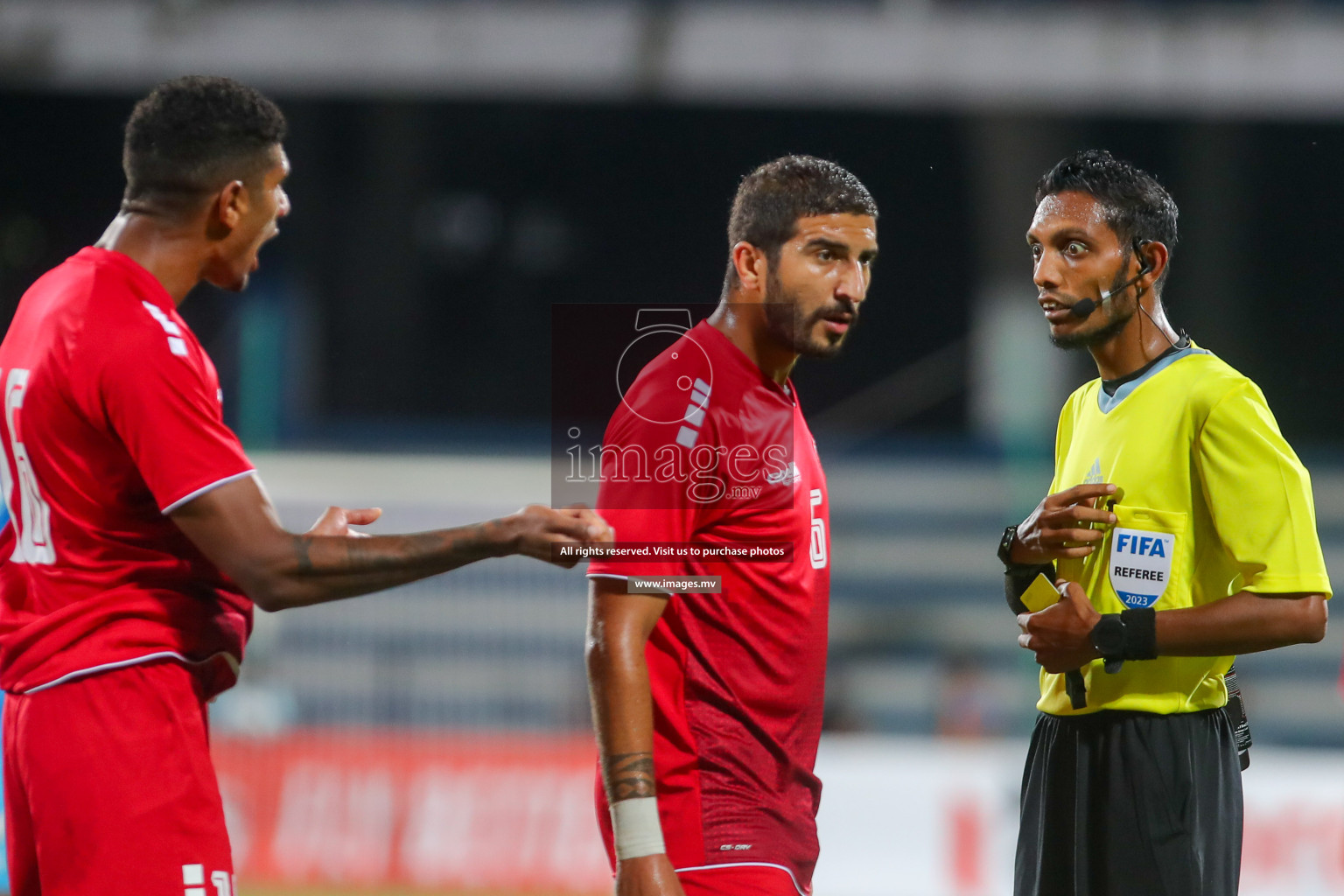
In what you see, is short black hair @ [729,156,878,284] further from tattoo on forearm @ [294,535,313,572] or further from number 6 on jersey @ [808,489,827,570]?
tattoo on forearm @ [294,535,313,572]

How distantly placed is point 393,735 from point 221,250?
6.55m

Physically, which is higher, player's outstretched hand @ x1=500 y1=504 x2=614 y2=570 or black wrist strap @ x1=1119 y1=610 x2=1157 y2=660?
player's outstretched hand @ x1=500 y1=504 x2=614 y2=570

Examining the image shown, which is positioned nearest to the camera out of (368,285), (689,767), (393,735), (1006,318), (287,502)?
(689,767)

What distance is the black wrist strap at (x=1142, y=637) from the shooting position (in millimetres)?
2768

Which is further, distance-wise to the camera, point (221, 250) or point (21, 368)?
point (221, 250)

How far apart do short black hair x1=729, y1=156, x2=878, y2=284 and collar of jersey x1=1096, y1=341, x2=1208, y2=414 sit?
0.68 metres

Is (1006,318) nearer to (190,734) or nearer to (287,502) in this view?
(287,502)

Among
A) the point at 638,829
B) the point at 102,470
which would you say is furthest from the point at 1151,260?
the point at 102,470

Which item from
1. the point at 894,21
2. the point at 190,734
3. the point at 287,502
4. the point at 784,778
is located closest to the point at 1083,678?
the point at 784,778

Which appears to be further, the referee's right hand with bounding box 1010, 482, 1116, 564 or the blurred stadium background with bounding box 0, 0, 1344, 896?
the blurred stadium background with bounding box 0, 0, 1344, 896

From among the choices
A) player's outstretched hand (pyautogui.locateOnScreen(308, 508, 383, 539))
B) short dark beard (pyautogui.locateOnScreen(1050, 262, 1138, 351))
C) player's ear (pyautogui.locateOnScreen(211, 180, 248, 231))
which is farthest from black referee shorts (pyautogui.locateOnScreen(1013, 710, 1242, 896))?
player's ear (pyautogui.locateOnScreen(211, 180, 248, 231))

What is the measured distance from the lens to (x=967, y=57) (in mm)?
10961

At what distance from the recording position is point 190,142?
108 inches

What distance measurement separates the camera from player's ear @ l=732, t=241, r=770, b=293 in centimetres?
304
